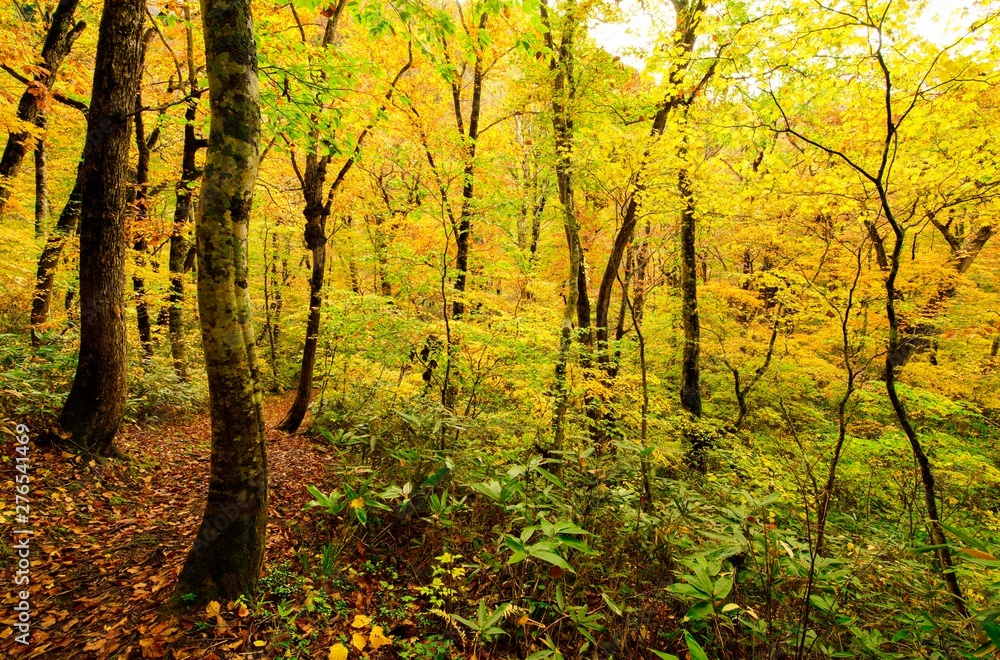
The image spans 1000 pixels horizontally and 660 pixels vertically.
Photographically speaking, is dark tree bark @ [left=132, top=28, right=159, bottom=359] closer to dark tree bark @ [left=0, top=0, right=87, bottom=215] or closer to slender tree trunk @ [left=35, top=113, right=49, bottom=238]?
dark tree bark @ [left=0, top=0, right=87, bottom=215]

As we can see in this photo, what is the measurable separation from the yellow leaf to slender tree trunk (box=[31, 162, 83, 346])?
7.98 meters

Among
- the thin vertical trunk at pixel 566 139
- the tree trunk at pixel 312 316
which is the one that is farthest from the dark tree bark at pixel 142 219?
the thin vertical trunk at pixel 566 139

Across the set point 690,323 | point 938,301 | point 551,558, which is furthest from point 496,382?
point 938,301

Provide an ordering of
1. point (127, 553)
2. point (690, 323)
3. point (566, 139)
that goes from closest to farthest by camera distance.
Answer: point (127, 553), point (566, 139), point (690, 323)

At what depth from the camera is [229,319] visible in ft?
8.77

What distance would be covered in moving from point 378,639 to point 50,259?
29.7ft

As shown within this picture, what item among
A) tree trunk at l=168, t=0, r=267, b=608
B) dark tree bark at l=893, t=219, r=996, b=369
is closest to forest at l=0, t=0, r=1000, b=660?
tree trunk at l=168, t=0, r=267, b=608

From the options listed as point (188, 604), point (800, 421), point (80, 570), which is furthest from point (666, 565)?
point (800, 421)

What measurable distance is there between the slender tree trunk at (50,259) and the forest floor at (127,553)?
396 centimetres

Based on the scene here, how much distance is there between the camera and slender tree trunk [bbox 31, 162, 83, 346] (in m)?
7.10

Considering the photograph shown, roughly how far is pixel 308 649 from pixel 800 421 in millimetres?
12179

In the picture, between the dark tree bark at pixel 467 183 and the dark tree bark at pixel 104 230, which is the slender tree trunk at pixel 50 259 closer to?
the dark tree bark at pixel 104 230

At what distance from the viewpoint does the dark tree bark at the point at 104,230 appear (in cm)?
440

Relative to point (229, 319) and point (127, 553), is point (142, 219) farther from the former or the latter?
point (229, 319)
